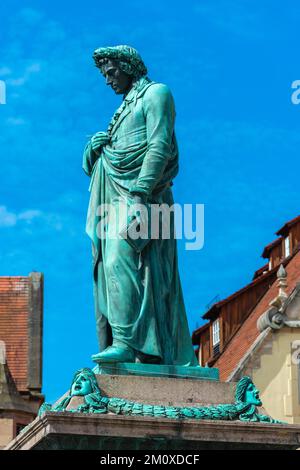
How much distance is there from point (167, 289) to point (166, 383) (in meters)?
1.48

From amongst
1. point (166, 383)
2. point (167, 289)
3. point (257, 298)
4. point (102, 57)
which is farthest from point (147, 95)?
point (257, 298)

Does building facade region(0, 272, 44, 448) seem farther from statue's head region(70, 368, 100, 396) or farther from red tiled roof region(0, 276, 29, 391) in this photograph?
statue's head region(70, 368, 100, 396)

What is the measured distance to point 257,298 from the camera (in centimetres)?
5209

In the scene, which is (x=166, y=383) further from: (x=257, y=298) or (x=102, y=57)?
(x=257, y=298)

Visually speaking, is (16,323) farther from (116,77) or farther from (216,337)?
(116,77)

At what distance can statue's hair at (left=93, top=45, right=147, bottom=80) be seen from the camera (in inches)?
766

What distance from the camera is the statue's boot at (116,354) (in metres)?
18.0

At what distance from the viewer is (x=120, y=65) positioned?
1950 cm

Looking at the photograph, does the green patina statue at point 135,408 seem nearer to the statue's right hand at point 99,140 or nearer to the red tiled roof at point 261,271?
the statue's right hand at point 99,140

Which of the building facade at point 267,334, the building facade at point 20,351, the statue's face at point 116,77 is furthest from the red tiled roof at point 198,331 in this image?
the statue's face at point 116,77

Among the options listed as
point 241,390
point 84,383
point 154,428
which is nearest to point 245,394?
point 241,390

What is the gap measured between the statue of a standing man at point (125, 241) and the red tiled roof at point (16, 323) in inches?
1271

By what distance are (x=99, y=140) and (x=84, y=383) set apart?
11.0ft
